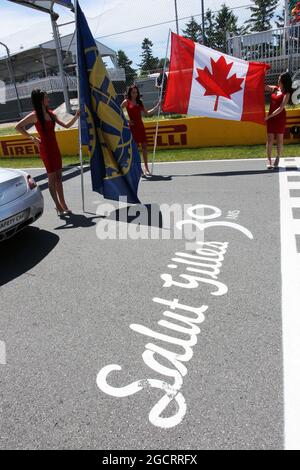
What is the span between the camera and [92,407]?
222 cm

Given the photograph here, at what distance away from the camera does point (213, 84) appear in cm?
736

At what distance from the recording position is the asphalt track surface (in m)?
2.04

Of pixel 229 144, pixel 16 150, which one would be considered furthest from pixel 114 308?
pixel 16 150

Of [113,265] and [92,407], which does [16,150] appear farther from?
[92,407]

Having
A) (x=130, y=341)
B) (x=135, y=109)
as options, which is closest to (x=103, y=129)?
(x=135, y=109)

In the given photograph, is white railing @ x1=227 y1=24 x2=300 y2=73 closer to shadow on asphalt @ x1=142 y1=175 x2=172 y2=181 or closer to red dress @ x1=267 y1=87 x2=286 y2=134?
red dress @ x1=267 y1=87 x2=286 y2=134

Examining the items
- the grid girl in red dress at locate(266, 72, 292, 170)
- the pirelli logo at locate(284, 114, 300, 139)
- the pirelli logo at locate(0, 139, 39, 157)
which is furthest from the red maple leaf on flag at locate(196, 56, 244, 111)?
the pirelli logo at locate(0, 139, 39, 157)

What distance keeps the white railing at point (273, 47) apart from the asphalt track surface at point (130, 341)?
9144 millimetres

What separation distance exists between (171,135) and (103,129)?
529 cm

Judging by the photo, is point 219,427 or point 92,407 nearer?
point 219,427

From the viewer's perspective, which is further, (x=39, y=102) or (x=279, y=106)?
(x=279, y=106)

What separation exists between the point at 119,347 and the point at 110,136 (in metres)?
3.78

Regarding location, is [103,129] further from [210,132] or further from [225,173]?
[210,132]

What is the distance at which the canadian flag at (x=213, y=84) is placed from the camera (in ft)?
23.8
